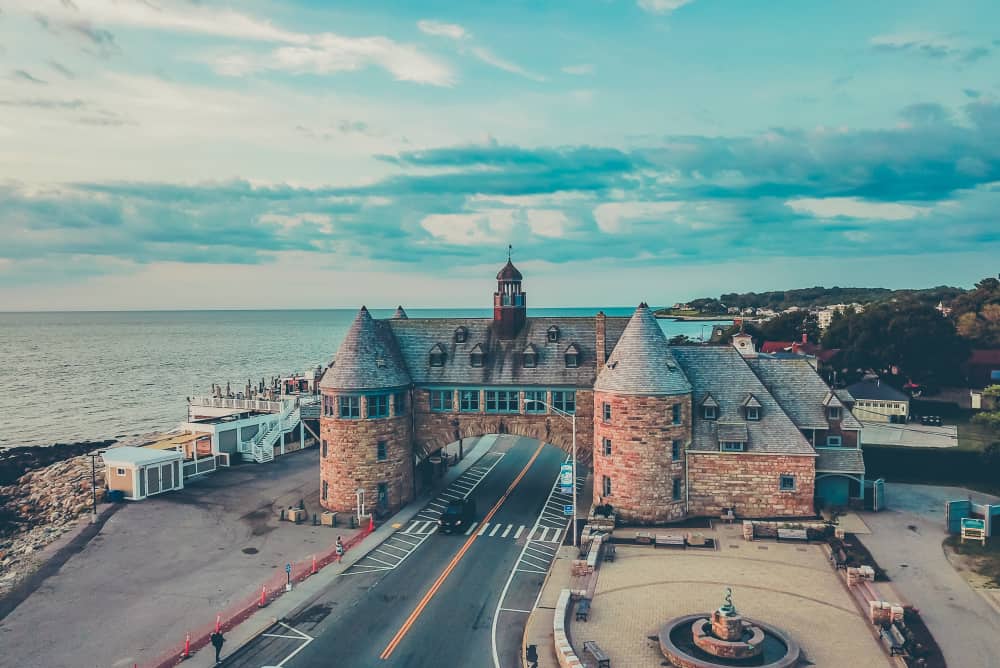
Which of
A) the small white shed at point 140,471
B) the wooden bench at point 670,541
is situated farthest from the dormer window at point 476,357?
the small white shed at point 140,471

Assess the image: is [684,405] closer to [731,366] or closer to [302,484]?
[731,366]

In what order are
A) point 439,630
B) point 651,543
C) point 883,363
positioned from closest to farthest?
point 439,630 → point 651,543 → point 883,363

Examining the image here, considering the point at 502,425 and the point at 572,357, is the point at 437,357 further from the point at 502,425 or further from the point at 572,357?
the point at 572,357

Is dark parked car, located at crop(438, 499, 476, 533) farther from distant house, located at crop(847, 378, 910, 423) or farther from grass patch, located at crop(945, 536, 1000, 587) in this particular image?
distant house, located at crop(847, 378, 910, 423)

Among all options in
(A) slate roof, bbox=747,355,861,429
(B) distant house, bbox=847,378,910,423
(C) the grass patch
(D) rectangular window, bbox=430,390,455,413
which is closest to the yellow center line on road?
(D) rectangular window, bbox=430,390,455,413

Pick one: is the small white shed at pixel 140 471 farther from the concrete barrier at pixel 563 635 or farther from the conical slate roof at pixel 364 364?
the concrete barrier at pixel 563 635

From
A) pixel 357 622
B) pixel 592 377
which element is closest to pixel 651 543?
pixel 592 377
